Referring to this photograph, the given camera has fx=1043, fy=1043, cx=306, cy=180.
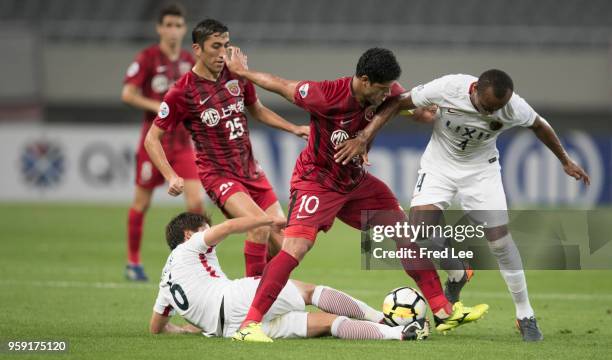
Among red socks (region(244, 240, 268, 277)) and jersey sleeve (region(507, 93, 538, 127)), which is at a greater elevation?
jersey sleeve (region(507, 93, 538, 127))

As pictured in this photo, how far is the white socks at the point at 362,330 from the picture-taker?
279 inches

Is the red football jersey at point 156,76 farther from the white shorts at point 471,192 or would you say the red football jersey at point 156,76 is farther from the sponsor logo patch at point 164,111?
the white shorts at point 471,192

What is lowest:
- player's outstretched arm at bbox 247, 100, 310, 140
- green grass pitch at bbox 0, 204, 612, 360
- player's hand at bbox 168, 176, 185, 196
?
green grass pitch at bbox 0, 204, 612, 360

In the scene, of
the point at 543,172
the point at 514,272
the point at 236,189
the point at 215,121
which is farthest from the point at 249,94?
the point at 543,172

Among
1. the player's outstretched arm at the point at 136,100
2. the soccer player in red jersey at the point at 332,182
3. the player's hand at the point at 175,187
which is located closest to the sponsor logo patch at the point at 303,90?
the soccer player in red jersey at the point at 332,182

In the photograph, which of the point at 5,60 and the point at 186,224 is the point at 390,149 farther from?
the point at 186,224

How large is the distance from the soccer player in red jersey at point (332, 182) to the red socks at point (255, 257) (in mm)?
787

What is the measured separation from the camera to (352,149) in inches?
283

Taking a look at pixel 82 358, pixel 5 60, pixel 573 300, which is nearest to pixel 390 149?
pixel 5 60

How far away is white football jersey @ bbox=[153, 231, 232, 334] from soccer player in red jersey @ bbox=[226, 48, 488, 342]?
338 mm

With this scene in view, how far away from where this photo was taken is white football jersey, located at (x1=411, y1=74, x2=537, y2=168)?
7.20 meters

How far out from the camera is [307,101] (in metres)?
7.26

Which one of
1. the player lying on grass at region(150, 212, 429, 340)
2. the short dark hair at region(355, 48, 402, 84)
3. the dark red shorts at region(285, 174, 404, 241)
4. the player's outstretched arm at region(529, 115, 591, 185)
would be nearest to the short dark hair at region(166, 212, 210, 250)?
the player lying on grass at region(150, 212, 429, 340)

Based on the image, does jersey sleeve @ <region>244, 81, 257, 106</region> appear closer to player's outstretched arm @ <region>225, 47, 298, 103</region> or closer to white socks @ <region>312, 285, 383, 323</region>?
player's outstretched arm @ <region>225, 47, 298, 103</region>
